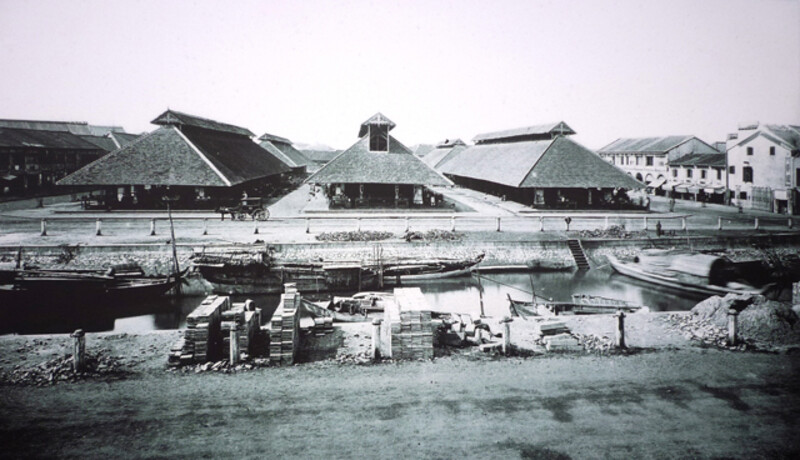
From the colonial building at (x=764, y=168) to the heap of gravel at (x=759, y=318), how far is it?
2014 centimetres

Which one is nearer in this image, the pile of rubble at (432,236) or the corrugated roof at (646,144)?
the pile of rubble at (432,236)

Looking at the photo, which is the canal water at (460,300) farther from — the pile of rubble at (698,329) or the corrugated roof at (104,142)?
the corrugated roof at (104,142)

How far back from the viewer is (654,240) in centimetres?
2992

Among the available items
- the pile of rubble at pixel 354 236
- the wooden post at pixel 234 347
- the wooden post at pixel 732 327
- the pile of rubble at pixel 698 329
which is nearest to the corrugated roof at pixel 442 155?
the pile of rubble at pixel 354 236

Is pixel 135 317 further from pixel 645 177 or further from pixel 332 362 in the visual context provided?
pixel 645 177

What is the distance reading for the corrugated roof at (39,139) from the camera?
117ft

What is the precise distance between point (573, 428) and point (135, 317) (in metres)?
20.4

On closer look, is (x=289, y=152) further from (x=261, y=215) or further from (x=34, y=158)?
(x=261, y=215)

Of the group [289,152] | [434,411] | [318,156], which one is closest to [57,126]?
[289,152]

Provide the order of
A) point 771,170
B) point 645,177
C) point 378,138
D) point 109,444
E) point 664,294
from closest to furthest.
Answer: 1. point 109,444
2. point 664,294
3. point 771,170
4. point 378,138
5. point 645,177

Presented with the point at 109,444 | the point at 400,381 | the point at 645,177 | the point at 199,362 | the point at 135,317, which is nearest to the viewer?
the point at 109,444

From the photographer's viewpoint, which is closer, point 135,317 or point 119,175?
point 135,317

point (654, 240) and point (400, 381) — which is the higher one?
point (654, 240)

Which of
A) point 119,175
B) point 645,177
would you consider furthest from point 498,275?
point 645,177
